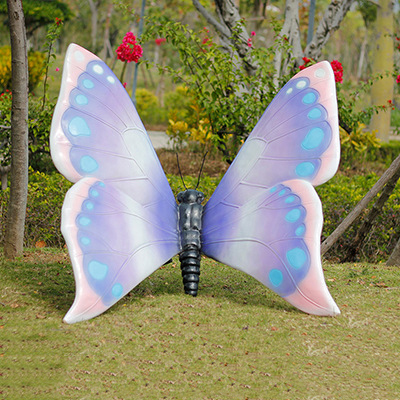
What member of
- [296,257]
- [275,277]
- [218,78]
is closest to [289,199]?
[296,257]

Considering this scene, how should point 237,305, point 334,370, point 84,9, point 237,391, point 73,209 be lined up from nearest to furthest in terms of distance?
1. point 237,391
2. point 334,370
3. point 73,209
4. point 237,305
5. point 84,9

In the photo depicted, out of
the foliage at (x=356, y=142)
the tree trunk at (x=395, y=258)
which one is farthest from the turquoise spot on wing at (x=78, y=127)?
the foliage at (x=356, y=142)

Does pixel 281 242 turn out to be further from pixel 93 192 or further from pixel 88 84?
pixel 88 84

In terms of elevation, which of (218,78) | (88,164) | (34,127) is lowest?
(34,127)

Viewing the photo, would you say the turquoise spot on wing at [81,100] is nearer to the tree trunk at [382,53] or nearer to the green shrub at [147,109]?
the tree trunk at [382,53]


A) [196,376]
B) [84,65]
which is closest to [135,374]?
[196,376]

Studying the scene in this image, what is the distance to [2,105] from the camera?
22.2 feet

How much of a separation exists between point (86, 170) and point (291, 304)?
147cm

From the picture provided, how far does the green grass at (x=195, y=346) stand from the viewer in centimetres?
284

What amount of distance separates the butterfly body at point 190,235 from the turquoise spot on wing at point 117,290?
0.49m

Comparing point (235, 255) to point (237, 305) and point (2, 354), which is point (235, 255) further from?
point (2, 354)

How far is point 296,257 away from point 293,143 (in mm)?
713

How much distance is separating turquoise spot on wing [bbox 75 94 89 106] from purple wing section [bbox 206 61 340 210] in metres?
0.99

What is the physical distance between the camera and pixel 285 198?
3.64 meters
